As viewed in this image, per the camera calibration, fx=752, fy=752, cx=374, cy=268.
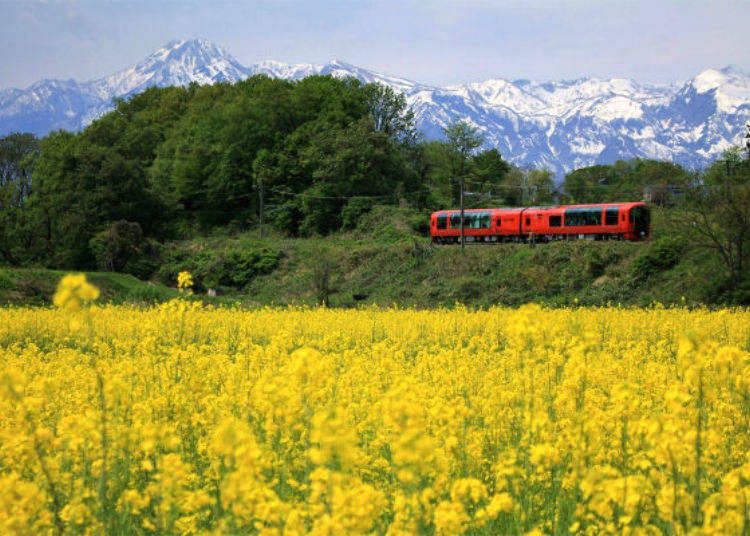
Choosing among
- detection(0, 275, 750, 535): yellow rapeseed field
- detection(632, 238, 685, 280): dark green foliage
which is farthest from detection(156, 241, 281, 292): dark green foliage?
detection(0, 275, 750, 535): yellow rapeseed field

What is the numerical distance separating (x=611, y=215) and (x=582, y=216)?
1.36 metres

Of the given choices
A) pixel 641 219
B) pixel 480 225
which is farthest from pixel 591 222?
pixel 480 225

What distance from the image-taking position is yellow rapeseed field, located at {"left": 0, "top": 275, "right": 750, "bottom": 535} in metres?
3.32

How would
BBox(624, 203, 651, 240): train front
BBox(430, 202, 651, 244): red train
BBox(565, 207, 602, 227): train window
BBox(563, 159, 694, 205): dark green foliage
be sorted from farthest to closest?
1. BBox(563, 159, 694, 205): dark green foliage
2. BBox(565, 207, 602, 227): train window
3. BBox(430, 202, 651, 244): red train
4. BBox(624, 203, 651, 240): train front

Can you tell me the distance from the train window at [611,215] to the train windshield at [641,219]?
671mm

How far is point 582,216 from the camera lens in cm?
3419

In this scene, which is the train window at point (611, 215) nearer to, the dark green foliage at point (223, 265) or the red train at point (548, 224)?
the red train at point (548, 224)

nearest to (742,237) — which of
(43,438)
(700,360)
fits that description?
(700,360)

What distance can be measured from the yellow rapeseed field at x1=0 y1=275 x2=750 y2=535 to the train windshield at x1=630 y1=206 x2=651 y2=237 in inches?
949

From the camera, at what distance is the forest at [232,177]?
44469 mm

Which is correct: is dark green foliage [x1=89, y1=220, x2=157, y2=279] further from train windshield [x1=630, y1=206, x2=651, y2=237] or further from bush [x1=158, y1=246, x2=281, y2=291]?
train windshield [x1=630, y1=206, x2=651, y2=237]

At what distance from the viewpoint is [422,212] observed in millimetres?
45625

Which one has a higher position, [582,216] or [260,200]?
[260,200]

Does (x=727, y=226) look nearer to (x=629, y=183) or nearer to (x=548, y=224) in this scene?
(x=548, y=224)
